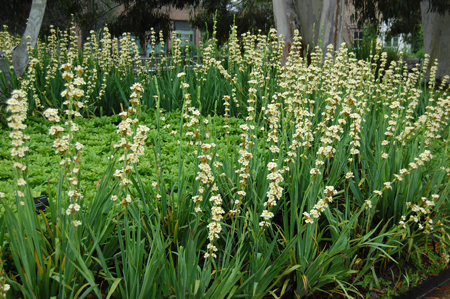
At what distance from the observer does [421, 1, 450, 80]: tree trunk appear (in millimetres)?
11789

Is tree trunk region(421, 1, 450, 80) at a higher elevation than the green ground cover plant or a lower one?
higher

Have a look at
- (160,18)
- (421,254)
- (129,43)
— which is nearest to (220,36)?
(160,18)

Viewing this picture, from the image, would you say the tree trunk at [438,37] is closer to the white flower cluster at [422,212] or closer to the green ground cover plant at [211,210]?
the green ground cover plant at [211,210]

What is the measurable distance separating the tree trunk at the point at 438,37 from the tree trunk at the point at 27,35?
11039mm

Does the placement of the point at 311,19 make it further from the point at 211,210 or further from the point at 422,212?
the point at 211,210

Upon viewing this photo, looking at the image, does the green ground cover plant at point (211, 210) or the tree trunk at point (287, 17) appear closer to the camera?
the green ground cover plant at point (211, 210)

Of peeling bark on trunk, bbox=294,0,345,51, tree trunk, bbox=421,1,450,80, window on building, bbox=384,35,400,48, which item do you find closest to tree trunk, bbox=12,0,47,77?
peeling bark on trunk, bbox=294,0,345,51

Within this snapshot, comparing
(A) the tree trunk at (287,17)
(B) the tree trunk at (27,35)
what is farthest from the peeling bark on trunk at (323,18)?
(B) the tree trunk at (27,35)

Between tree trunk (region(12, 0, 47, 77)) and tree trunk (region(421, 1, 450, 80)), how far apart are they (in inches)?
435

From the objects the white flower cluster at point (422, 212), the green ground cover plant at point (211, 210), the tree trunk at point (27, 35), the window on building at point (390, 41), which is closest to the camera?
the green ground cover plant at point (211, 210)

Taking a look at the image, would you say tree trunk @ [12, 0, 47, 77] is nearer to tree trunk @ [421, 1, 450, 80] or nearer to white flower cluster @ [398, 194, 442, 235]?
white flower cluster @ [398, 194, 442, 235]

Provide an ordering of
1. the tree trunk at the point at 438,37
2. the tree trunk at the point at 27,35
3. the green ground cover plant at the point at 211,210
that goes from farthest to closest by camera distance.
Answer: the tree trunk at the point at 438,37 < the tree trunk at the point at 27,35 < the green ground cover plant at the point at 211,210

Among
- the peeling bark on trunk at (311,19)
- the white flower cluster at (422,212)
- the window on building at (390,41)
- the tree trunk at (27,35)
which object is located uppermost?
the window on building at (390,41)

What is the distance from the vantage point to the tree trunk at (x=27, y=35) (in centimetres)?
525
